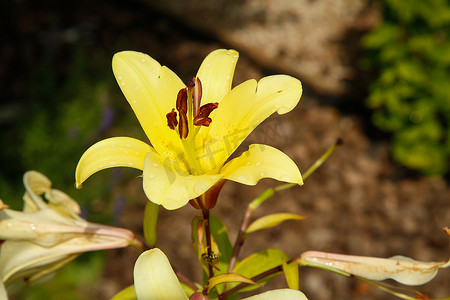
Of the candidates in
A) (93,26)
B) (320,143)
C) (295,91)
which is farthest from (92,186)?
(295,91)

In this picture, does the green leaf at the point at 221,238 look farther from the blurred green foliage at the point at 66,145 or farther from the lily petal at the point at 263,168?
the blurred green foliage at the point at 66,145

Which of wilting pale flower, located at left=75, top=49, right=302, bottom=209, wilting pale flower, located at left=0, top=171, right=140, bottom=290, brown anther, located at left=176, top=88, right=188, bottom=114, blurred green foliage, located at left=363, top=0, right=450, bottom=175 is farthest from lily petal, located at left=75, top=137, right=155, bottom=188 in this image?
blurred green foliage, located at left=363, top=0, right=450, bottom=175

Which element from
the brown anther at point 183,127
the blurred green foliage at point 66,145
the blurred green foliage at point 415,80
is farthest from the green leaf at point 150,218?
the blurred green foliage at point 415,80

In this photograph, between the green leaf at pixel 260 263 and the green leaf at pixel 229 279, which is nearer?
the green leaf at pixel 229 279

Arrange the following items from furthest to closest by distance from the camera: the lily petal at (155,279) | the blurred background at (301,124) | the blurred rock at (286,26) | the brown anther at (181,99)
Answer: the blurred rock at (286,26) → the blurred background at (301,124) → the brown anther at (181,99) → the lily petal at (155,279)

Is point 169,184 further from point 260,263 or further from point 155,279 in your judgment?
point 260,263

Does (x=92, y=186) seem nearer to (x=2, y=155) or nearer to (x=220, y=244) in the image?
(x=2, y=155)
